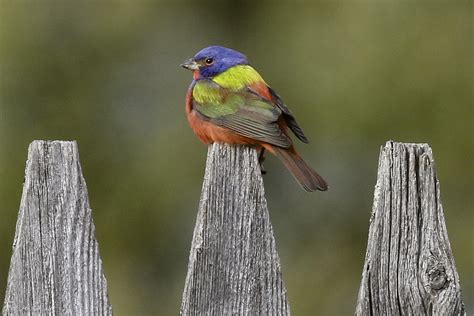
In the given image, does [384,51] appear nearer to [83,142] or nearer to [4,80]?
[83,142]

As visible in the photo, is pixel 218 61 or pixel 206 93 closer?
pixel 206 93

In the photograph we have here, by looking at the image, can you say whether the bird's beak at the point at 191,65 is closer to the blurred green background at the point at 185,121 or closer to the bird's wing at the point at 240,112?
the bird's wing at the point at 240,112

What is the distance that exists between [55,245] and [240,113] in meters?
2.50

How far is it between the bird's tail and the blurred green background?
309 centimetres

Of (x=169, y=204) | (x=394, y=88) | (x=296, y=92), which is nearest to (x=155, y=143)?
(x=169, y=204)

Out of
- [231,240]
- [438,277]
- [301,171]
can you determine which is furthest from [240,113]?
[438,277]

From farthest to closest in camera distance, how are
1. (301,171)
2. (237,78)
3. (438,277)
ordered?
(237,78) < (301,171) < (438,277)

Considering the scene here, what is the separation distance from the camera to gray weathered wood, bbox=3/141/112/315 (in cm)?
300

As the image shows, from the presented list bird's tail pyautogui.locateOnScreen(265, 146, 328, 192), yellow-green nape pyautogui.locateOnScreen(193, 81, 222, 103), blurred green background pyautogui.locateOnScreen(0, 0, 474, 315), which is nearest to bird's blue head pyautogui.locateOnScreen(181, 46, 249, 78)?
yellow-green nape pyautogui.locateOnScreen(193, 81, 222, 103)

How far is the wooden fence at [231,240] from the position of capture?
298 cm

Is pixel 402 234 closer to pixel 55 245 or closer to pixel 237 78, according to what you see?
pixel 55 245

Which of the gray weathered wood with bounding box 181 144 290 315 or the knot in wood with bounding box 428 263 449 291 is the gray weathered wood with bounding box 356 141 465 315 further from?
the gray weathered wood with bounding box 181 144 290 315

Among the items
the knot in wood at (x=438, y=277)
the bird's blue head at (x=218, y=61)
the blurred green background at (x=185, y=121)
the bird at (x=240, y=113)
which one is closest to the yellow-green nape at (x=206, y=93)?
the bird at (x=240, y=113)

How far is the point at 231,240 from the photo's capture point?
117 inches
